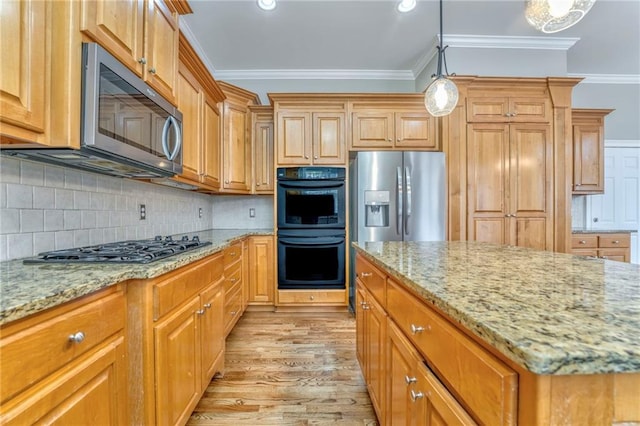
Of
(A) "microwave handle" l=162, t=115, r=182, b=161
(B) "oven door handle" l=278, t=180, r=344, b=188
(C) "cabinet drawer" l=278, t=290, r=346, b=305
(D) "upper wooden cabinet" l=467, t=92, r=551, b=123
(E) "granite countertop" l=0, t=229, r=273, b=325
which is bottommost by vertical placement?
(C) "cabinet drawer" l=278, t=290, r=346, b=305

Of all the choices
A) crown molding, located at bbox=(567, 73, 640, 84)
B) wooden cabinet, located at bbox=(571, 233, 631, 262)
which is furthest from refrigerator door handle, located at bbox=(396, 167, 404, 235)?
crown molding, located at bbox=(567, 73, 640, 84)

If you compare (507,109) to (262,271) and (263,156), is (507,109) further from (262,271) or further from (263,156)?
(262,271)

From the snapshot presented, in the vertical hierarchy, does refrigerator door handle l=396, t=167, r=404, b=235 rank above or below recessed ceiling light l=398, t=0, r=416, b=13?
below

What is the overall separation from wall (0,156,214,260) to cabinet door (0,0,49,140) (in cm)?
40

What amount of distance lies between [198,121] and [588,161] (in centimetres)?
Answer: 470

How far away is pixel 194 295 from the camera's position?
1.46 metres

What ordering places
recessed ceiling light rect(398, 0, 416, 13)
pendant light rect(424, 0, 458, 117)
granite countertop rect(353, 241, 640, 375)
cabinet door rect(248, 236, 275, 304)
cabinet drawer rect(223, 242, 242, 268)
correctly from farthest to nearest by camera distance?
cabinet door rect(248, 236, 275, 304) < recessed ceiling light rect(398, 0, 416, 13) < cabinet drawer rect(223, 242, 242, 268) < pendant light rect(424, 0, 458, 117) < granite countertop rect(353, 241, 640, 375)

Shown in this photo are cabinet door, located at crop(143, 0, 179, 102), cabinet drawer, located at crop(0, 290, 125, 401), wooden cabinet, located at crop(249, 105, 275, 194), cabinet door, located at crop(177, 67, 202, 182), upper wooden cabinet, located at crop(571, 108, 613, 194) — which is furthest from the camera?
upper wooden cabinet, located at crop(571, 108, 613, 194)

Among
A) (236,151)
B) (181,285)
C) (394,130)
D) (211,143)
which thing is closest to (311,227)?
(236,151)

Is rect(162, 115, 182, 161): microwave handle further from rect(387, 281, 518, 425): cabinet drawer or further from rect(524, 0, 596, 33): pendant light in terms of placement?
rect(524, 0, 596, 33): pendant light

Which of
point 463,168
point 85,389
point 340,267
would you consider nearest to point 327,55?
point 463,168

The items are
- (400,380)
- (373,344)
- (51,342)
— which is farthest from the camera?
(373,344)

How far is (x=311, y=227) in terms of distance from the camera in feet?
10.1

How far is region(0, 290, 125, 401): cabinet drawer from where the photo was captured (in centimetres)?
61
